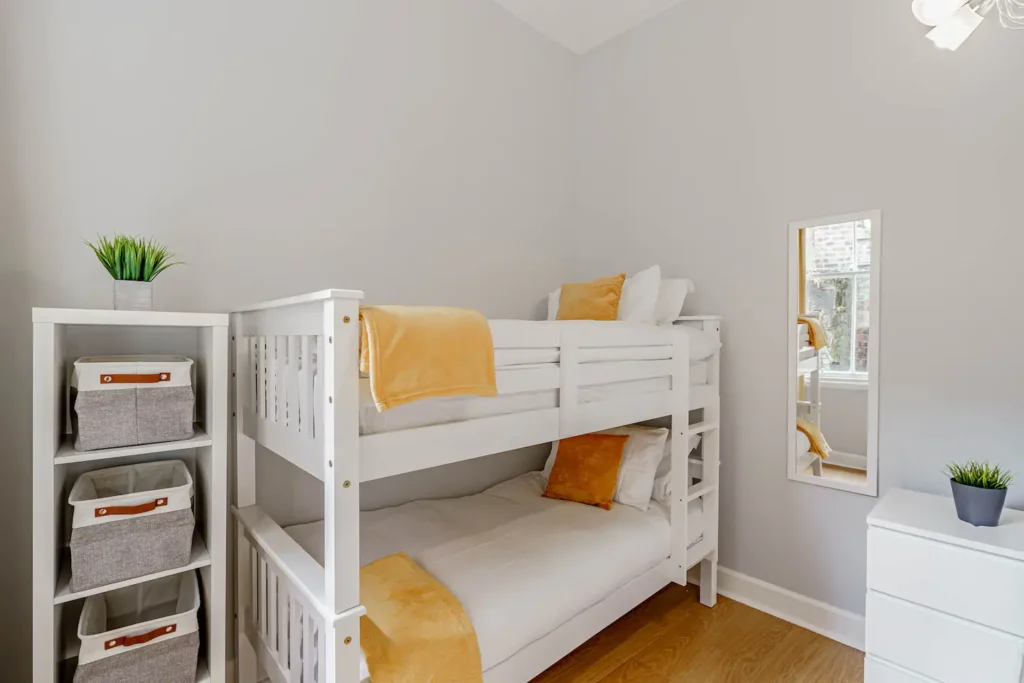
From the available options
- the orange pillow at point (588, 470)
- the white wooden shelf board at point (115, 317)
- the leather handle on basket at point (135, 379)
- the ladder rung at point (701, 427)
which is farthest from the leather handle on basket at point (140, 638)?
the ladder rung at point (701, 427)

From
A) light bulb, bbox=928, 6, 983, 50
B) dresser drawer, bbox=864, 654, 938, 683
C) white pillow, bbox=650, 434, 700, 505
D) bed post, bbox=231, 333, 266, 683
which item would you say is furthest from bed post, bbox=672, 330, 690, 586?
bed post, bbox=231, 333, 266, 683

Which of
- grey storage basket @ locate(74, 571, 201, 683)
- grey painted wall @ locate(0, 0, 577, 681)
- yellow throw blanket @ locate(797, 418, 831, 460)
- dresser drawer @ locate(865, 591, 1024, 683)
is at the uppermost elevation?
grey painted wall @ locate(0, 0, 577, 681)

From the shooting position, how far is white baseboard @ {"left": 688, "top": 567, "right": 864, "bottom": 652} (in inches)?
81.4

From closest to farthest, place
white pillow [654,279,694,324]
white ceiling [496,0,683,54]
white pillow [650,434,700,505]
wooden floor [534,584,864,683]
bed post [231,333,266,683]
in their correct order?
bed post [231,333,266,683], wooden floor [534,584,864,683], white pillow [650,434,700,505], white pillow [654,279,694,324], white ceiling [496,0,683,54]

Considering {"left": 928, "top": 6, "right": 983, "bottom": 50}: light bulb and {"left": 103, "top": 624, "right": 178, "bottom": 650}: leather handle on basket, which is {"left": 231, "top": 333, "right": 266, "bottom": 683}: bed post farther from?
{"left": 928, "top": 6, "right": 983, "bottom": 50}: light bulb

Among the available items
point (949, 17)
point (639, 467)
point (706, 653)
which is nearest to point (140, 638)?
point (639, 467)

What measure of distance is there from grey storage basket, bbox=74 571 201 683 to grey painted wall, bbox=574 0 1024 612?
2.21 metres

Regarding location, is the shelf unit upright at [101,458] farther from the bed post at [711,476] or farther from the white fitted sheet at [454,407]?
the bed post at [711,476]

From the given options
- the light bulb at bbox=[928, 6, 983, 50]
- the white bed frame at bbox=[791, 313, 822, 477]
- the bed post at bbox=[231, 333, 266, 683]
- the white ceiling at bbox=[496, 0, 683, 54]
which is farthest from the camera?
the white ceiling at bbox=[496, 0, 683, 54]

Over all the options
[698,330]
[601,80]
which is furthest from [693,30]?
[698,330]

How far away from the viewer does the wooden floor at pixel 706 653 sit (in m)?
1.87

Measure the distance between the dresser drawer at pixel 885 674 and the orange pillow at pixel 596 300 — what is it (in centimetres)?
152

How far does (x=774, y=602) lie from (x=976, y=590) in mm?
930

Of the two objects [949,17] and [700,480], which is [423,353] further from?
[700,480]
